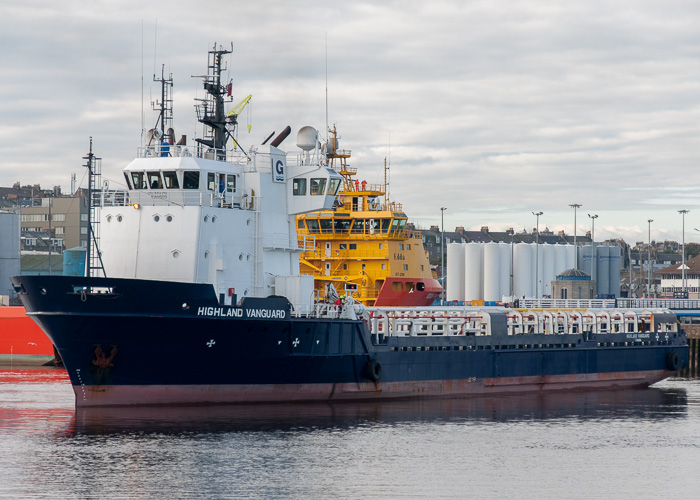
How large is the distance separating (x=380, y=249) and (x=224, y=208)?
1655 centimetres

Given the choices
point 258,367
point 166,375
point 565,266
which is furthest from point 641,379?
point 565,266

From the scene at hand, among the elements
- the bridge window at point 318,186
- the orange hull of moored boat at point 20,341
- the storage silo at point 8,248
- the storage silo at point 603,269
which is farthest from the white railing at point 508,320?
the storage silo at point 8,248

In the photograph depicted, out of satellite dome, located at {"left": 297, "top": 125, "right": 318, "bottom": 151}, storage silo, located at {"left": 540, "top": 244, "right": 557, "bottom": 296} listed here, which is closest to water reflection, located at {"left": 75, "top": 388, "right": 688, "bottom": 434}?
satellite dome, located at {"left": 297, "top": 125, "right": 318, "bottom": 151}

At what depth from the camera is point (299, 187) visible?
122ft

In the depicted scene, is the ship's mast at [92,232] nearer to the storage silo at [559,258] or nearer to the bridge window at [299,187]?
the bridge window at [299,187]

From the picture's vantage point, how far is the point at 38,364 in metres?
54.2

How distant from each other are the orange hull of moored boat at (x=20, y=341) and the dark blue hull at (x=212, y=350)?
80.6 ft

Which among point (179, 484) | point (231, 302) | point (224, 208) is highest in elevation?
point (224, 208)

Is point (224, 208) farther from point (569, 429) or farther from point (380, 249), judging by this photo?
point (380, 249)

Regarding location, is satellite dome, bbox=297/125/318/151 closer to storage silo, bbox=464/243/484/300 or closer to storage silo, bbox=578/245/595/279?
storage silo, bbox=464/243/484/300

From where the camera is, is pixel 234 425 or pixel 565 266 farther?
pixel 565 266

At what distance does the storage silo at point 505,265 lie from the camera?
285 feet

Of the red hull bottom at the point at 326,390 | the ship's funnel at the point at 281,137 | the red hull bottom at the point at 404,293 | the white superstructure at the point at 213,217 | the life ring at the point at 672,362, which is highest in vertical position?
the ship's funnel at the point at 281,137

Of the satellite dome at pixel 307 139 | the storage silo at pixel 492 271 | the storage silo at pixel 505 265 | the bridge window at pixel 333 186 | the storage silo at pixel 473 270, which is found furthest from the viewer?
the storage silo at pixel 473 270
